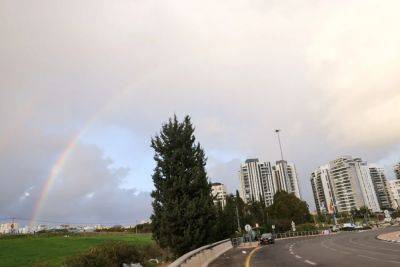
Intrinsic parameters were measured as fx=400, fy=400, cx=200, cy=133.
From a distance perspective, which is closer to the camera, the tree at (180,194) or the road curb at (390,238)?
the tree at (180,194)

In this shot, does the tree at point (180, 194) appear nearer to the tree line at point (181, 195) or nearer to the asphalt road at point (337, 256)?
the tree line at point (181, 195)

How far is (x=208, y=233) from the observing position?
89.0 ft

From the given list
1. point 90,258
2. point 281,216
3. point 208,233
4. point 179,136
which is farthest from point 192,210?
point 281,216

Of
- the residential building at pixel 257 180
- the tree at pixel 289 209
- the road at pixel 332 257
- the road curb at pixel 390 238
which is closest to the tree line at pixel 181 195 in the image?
the road at pixel 332 257

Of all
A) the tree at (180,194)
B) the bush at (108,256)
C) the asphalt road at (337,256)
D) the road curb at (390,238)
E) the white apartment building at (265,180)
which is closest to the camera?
the asphalt road at (337,256)

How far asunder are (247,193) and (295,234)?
101444 millimetres

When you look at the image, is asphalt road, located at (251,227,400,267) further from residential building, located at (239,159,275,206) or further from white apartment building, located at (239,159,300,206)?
white apartment building, located at (239,159,300,206)

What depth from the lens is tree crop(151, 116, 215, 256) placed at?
2625 cm

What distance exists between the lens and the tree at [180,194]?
26.2 meters

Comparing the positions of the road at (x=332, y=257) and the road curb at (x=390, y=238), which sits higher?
the road curb at (x=390, y=238)

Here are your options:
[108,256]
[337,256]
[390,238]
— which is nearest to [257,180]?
[390,238]

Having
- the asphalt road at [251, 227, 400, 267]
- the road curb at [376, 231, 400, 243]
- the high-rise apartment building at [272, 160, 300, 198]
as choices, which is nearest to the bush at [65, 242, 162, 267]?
the asphalt road at [251, 227, 400, 267]

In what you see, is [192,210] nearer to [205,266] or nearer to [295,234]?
[205,266]

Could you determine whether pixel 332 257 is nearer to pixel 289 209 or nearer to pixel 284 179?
pixel 289 209
